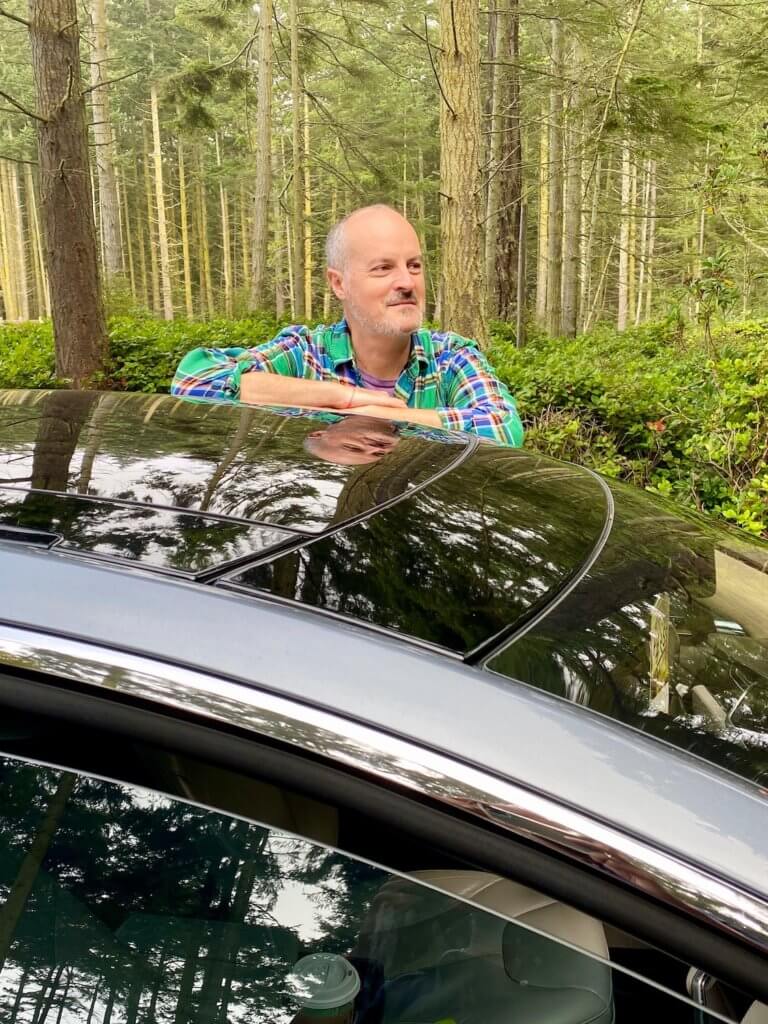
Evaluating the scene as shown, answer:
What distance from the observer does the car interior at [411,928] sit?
2.74 ft

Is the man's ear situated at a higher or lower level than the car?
higher

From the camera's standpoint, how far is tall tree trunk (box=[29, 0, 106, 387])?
816cm

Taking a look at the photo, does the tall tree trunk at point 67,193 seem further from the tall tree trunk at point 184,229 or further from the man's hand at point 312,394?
the tall tree trunk at point 184,229

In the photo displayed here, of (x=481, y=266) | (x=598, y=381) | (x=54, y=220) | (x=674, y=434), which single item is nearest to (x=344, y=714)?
(x=674, y=434)

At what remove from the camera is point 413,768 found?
0.80 metres

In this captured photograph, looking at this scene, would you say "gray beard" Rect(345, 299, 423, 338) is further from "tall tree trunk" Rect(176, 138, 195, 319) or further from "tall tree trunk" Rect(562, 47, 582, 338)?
"tall tree trunk" Rect(176, 138, 195, 319)

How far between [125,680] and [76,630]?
0.26 feet

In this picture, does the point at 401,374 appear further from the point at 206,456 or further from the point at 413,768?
the point at 413,768

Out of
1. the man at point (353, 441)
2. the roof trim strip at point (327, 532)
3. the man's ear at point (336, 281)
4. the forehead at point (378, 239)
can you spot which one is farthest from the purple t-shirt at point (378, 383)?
the roof trim strip at point (327, 532)

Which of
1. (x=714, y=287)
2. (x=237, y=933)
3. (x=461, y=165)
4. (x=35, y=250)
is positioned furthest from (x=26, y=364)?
(x=35, y=250)

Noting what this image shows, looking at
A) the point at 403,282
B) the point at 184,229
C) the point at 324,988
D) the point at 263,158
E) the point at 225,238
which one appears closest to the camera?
the point at 324,988

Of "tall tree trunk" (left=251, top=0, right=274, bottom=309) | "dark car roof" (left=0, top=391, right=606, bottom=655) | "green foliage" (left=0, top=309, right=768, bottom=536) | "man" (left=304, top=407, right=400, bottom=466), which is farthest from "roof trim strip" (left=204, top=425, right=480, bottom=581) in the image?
"tall tree trunk" (left=251, top=0, right=274, bottom=309)

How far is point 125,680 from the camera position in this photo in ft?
2.76

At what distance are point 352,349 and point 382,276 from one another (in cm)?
28
